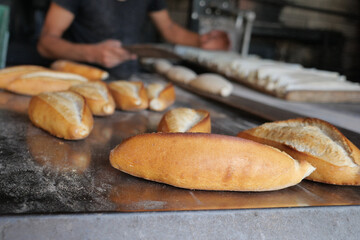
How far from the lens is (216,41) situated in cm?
296

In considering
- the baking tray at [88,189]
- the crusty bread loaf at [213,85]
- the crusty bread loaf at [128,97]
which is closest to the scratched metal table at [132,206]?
the baking tray at [88,189]

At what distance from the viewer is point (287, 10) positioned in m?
6.35

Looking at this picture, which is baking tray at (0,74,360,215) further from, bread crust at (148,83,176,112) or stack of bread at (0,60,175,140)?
bread crust at (148,83,176,112)

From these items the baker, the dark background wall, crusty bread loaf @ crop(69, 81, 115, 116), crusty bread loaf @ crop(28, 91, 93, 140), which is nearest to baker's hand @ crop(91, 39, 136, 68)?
the baker

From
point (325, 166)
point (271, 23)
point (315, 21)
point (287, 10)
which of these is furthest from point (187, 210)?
point (315, 21)

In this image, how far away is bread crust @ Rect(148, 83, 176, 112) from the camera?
1.33 metres

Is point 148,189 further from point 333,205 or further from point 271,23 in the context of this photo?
point 271,23

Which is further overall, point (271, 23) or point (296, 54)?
point (296, 54)

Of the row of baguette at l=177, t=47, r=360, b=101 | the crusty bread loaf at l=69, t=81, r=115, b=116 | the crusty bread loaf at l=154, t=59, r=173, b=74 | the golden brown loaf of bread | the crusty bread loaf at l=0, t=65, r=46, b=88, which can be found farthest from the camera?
the crusty bread loaf at l=154, t=59, r=173, b=74

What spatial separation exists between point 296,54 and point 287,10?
0.88m

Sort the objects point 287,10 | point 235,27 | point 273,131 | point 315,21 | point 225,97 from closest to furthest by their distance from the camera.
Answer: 1. point 273,131
2. point 225,97
3. point 235,27
4. point 287,10
5. point 315,21

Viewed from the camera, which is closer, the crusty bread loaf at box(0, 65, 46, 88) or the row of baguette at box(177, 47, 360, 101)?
the crusty bread loaf at box(0, 65, 46, 88)

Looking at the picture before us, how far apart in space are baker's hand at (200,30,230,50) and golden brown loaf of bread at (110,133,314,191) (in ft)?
7.82

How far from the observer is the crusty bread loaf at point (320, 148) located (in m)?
0.73
